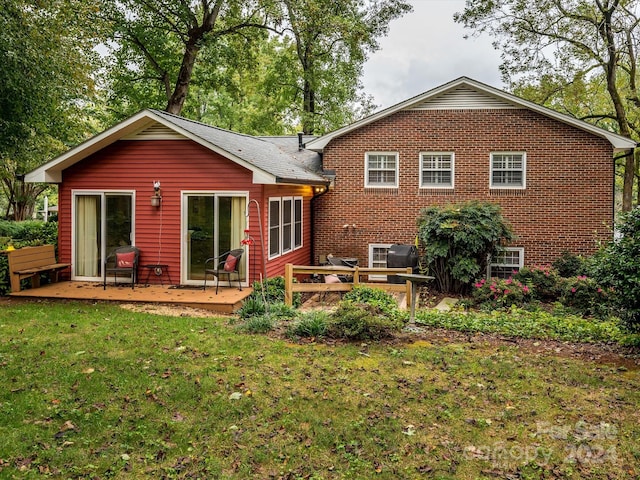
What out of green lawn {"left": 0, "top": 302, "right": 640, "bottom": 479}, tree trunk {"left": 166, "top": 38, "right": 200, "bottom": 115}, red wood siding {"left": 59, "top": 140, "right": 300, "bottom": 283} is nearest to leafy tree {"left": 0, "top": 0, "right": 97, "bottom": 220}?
red wood siding {"left": 59, "top": 140, "right": 300, "bottom": 283}

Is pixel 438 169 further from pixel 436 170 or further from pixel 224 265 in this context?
pixel 224 265

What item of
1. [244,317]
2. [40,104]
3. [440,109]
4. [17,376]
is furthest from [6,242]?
[440,109]

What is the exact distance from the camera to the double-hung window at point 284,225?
40.2 ft

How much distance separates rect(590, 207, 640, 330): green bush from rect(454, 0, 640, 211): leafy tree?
14.9m

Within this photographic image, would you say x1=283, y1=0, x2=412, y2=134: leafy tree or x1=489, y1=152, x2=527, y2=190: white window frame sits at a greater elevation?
x1=283, y1=0, x2=412, y2=134: leafy tree

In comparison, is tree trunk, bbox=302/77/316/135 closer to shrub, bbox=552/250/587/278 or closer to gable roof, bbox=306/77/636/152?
gable roof, bbox=306/77/636/152

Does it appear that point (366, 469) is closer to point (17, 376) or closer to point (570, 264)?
point (17, 376)

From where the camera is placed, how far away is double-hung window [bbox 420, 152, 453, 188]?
15.4m

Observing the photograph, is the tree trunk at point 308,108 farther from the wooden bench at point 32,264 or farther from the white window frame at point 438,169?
the wooden bench at point 32,264

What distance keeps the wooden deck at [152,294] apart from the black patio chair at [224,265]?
1.16 ft

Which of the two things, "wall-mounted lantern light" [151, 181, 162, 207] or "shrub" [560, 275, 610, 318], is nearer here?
"shrub" [560, 275, 610, 318]

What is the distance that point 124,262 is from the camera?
11.5 meters

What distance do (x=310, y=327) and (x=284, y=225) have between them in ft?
18.8

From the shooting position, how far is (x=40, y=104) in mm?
13297
